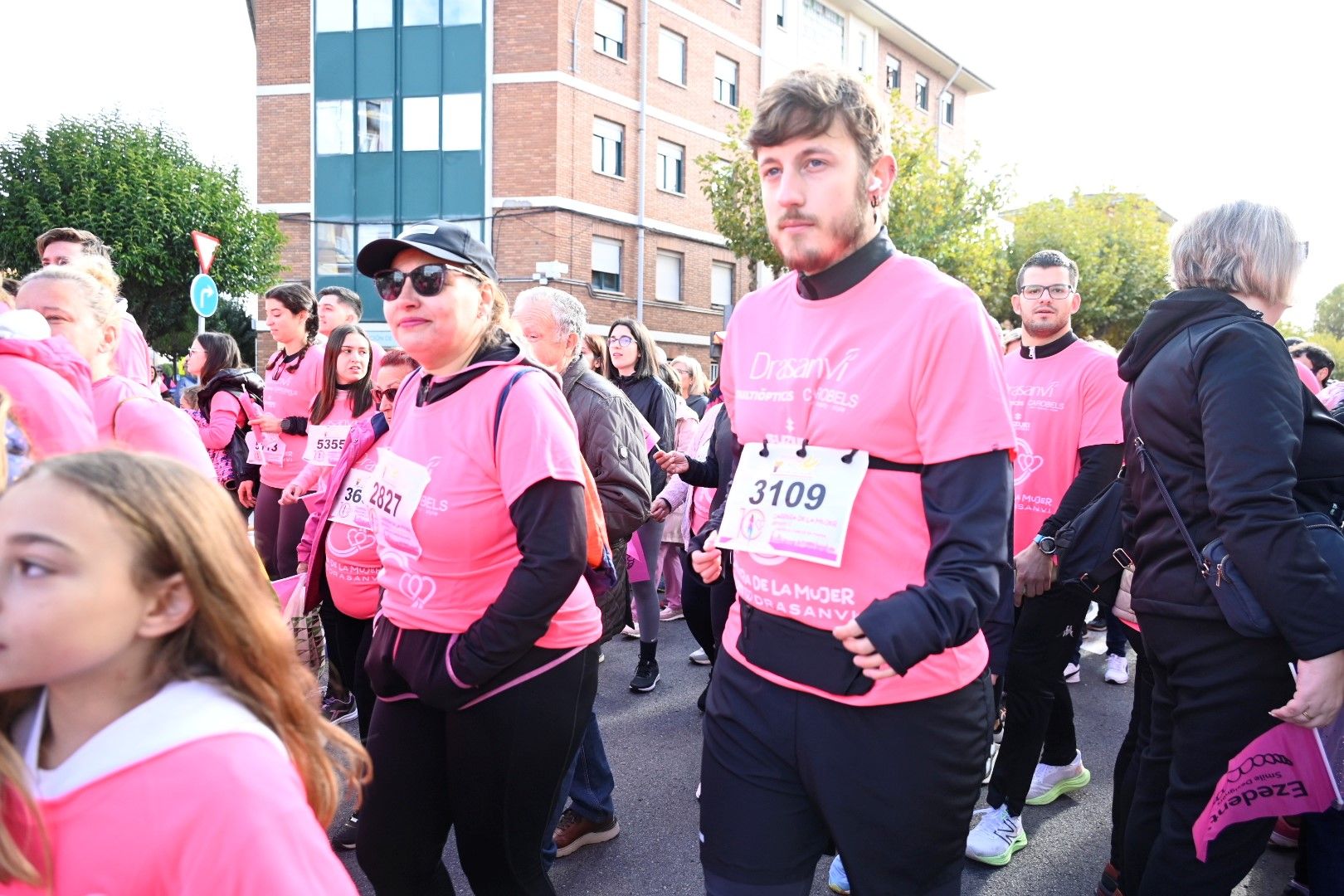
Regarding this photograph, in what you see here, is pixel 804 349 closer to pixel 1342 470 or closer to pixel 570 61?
pixel 1342 470

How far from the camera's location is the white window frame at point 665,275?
2669 centimetres

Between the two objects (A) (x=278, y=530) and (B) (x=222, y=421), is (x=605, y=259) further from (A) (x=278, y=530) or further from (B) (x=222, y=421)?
(A) (x=278, y=530)

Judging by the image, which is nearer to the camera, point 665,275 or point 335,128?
point 335,128

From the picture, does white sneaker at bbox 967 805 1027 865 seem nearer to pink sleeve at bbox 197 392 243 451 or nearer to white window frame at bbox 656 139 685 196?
pink sleeve at bbox 197 392 243 451

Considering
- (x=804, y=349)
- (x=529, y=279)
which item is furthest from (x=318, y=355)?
(x=529, y=279)

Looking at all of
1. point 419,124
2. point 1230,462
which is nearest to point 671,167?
point 419,124

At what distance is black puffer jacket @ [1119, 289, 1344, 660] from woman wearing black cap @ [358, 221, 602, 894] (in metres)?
1.52

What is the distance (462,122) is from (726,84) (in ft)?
28.1

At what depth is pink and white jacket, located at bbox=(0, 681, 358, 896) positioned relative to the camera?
1132mm

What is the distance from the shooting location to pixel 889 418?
185 cm

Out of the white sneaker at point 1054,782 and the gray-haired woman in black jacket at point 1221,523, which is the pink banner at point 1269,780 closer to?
the gray-haired woman in black jacket at point 1221,523

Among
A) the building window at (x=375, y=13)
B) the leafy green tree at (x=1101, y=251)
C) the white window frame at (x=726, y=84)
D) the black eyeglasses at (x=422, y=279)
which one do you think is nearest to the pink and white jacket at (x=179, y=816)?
the black eyeglasses at (x=422, y=279)

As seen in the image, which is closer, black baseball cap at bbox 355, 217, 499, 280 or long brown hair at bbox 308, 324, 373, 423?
black baseball cap at bbox 355, 217, 499, 280

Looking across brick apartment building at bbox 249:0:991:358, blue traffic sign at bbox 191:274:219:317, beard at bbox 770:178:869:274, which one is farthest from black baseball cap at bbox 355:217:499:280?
brick apartment building at bbox 249:0:991:358
